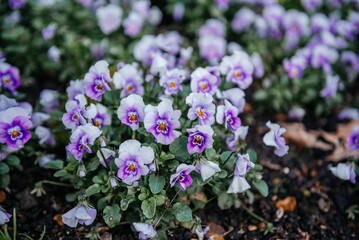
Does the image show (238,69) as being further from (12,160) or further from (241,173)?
(12,160)

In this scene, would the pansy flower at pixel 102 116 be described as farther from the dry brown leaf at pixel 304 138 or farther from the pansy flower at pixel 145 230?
the dry brown leaf at pixel 304 138

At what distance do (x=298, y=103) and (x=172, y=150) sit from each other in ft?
7.20

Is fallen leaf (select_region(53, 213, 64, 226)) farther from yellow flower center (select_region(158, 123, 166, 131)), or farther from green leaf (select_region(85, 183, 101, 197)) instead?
yellow flower center (select_region(158, 123, 166, 131))

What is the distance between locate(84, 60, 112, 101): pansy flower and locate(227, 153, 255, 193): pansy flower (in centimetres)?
98

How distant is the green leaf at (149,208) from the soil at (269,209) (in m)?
0.37

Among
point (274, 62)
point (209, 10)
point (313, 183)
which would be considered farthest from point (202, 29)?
point (313, 183)

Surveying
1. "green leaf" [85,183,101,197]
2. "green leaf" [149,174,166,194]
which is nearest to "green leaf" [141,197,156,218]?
"green leaf" [149,174,166,194]

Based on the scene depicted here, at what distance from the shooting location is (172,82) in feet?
8.28

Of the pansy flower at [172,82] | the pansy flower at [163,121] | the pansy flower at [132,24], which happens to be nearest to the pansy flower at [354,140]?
the pansy flower at [172,82]

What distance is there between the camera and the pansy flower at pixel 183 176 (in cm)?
209

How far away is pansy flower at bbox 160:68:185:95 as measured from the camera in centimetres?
251

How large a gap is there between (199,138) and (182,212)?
51 cm

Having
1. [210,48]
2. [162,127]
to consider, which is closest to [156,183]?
[162,127]

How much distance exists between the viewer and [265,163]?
10.4ft
